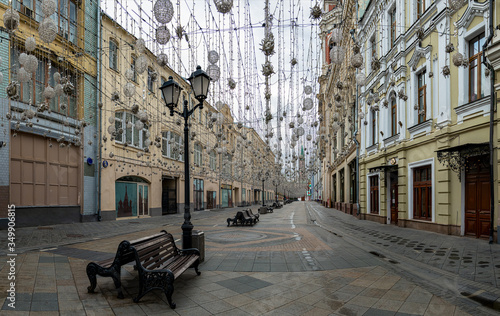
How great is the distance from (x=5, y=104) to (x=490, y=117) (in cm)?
1971

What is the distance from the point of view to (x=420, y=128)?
13.5 metres

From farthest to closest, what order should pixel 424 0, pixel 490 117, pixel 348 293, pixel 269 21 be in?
1. pixel 424 0
2. pixel 490 117
3. pixel 269 21
4. pixel 348 293

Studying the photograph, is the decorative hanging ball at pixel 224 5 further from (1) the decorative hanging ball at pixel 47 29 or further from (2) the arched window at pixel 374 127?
(2) the arched window at pixel 374 127

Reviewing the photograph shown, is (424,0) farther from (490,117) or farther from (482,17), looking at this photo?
(490,117)

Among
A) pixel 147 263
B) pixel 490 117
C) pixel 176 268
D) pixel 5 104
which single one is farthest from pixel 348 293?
pixel 5 104

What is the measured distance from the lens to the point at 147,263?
476cm

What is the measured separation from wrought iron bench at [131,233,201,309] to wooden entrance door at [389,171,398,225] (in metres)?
13.9

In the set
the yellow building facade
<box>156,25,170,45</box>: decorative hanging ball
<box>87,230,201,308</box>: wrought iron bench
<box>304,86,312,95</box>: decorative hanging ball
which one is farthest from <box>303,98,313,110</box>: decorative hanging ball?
<box>87,230,201,308</box>: wrought iron bench

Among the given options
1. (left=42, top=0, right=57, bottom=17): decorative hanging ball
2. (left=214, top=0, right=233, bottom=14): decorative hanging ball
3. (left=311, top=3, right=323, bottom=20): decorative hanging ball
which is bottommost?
(left=214, top=0, right=233, bottom=14): decorative hanging ball

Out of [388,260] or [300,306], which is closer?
[300,306]

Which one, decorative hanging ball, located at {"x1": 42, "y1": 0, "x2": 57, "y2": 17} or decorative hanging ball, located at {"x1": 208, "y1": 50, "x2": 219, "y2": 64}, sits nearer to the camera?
decorative hanging ball, located at {"x1": 42, "y1": 0, "x2": 57, "y2": 17}

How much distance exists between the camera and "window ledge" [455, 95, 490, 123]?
9836mm

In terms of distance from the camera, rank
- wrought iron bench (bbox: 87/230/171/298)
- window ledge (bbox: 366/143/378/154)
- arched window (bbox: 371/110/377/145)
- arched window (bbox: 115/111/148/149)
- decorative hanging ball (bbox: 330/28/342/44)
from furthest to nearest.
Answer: arched window (bbox: 115/111/148/149) < arched window (bbox: 371/110/377/145) < window ledge (bbox: 366/143/378/154) < decorative hanging ball (bbox: 330/28/342/44) < wrought iron bench (bbox: 87/230/171/298)

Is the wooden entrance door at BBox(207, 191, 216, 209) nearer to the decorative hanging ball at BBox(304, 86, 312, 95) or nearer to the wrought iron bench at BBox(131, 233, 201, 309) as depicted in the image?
the decorative hanging ball at BBox(304, 86, 312, 95)
